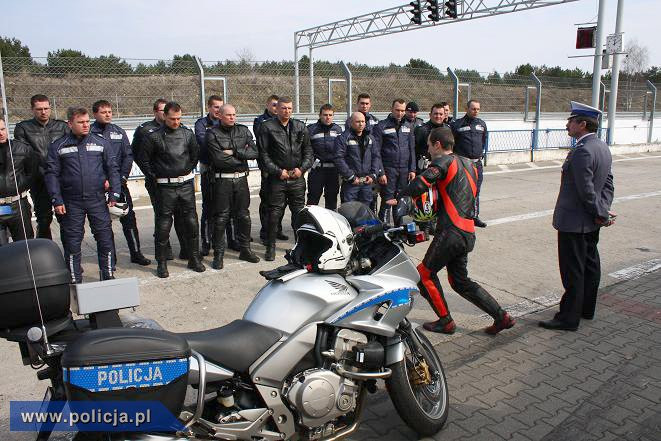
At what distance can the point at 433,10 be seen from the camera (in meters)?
23.9

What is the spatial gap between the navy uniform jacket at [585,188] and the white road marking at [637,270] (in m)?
1.91

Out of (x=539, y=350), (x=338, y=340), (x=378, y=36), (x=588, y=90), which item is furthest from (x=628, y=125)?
(x=338, y=340)

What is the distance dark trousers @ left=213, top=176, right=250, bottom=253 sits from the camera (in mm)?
6414

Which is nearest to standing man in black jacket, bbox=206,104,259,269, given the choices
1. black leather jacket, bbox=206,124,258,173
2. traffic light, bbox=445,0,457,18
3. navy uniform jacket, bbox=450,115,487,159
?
black leather jacket, bbox=206,124,258,173

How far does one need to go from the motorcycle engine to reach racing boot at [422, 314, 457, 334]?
203 cm

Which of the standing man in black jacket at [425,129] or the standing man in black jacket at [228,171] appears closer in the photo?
the standing man in black jacket at [228,171]

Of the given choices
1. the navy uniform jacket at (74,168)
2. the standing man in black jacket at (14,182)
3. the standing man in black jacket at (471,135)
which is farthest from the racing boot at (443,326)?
→ the standing man in black jacket at (471,135)

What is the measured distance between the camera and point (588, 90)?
22688 mm

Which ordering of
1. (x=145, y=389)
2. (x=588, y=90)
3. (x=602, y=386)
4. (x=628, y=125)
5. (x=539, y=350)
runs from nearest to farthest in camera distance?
(x=145, y=389), (x=602, y=386), (x=539, y=350), (x=588, y=90), (x=628, y=125)

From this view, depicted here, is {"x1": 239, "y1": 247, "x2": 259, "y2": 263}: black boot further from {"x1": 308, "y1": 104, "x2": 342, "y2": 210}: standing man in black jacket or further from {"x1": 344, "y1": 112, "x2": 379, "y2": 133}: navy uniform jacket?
{"x1": 344, "y1": 112, "x2": 379, "y2": 133}: navy uniform jacket

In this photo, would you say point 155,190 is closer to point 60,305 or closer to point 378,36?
point 60,305

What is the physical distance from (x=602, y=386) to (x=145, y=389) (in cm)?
322

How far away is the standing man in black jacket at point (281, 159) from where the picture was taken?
6.70m

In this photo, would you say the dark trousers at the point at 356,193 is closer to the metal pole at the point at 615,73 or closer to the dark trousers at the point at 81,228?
the dark trousers at the point at 81,228
